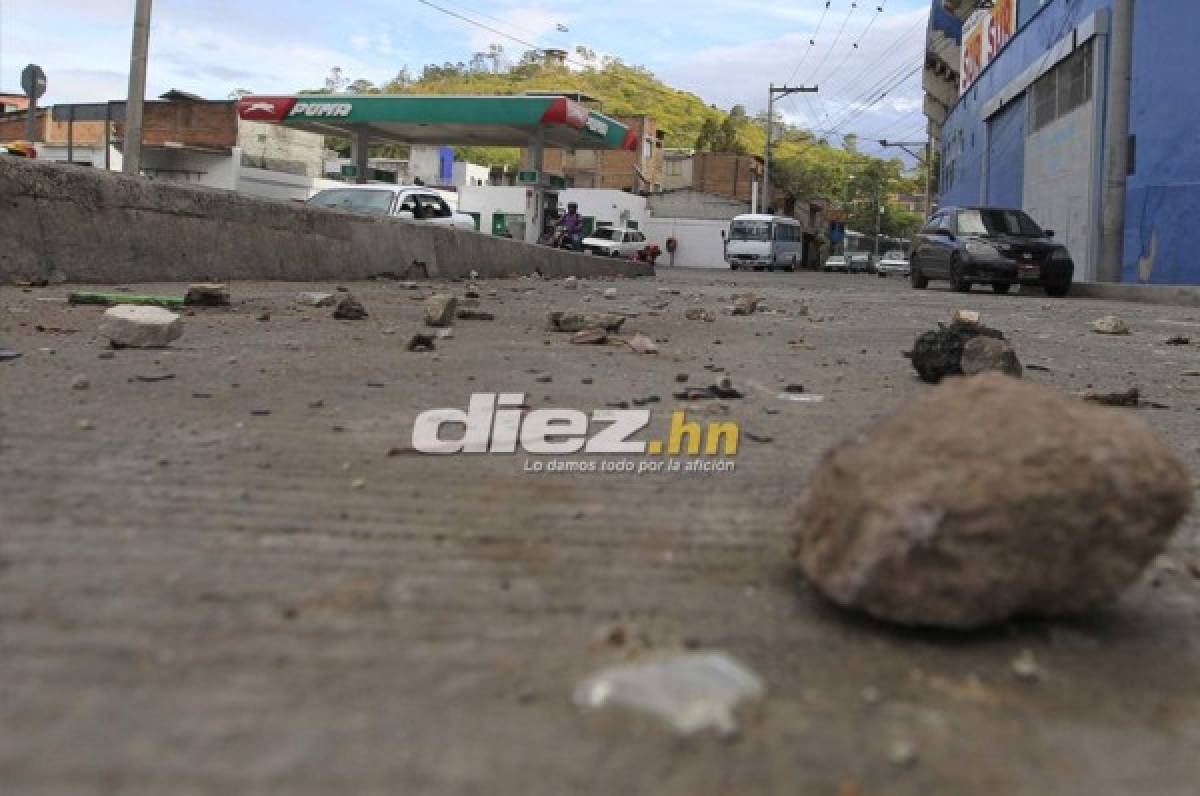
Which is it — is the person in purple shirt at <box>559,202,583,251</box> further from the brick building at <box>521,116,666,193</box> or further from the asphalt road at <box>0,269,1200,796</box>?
the brick building at <box>521,116,666,193</box>

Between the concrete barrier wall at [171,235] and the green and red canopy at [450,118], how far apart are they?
68.7 feet

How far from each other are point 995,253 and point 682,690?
48.0 ft

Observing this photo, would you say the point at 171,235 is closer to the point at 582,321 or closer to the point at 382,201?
the point at 582,321

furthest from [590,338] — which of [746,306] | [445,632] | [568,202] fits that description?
[568,202]

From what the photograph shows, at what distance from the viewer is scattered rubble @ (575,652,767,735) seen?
149 cm

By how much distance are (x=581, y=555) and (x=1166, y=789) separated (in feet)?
3.90

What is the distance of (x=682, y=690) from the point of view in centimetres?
155

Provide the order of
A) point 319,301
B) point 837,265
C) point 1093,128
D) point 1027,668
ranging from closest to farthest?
1. point 1027,668
2. point 319,301
3. point 1093,128
4. point 837,265

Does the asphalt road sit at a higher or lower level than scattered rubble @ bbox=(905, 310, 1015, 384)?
lower

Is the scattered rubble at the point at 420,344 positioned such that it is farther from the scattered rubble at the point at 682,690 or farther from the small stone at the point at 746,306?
the small stone at the point at 746,306

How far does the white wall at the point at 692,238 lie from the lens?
54281mm

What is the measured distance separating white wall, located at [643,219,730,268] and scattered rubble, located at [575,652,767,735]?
52.9 metres

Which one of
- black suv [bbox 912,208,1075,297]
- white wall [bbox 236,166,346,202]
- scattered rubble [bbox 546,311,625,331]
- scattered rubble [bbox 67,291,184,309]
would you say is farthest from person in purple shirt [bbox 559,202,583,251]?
scattered rubble [bbox 546,311,625,331]

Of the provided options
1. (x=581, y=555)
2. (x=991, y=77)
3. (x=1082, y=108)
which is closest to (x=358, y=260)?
(x=581, y=555)
